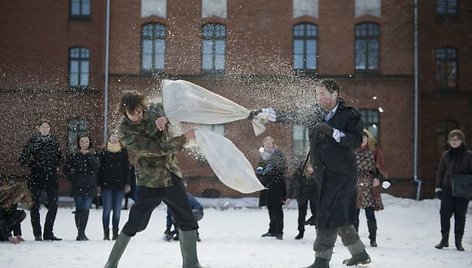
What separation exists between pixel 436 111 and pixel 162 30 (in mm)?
13154

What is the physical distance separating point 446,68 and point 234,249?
71.3 ft

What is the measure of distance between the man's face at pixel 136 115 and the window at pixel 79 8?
79.2 ft

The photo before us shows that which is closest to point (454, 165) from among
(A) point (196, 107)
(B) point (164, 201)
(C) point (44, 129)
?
(A) point (196, 107)

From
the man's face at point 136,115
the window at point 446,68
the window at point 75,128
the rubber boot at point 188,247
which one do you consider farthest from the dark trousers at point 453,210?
the window at point 446,68

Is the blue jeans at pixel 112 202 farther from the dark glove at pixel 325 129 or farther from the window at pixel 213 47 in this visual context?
the window at pixel 213 47

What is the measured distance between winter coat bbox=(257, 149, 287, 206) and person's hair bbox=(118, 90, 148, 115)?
19.7ft

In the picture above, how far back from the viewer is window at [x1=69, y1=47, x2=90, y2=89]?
28.8 meters

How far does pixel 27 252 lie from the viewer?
866cm

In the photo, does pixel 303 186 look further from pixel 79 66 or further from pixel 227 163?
pixel 79 66

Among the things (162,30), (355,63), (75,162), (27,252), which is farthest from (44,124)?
(355,63)

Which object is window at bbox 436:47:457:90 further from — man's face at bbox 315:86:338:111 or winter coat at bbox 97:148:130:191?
man's face at bbox 315:86:338:111

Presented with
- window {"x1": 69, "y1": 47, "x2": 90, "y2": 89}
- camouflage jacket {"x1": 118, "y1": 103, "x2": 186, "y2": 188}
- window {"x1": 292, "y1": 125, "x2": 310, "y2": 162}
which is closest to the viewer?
camouflage jacket {"x1": 118, "y1": 103, "x2": 186, "y2": 188}

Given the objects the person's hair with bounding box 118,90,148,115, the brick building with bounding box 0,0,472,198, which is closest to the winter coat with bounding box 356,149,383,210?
the person's hair with bounding box 118,90,148,115

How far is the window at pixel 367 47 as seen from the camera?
26.4 metres
